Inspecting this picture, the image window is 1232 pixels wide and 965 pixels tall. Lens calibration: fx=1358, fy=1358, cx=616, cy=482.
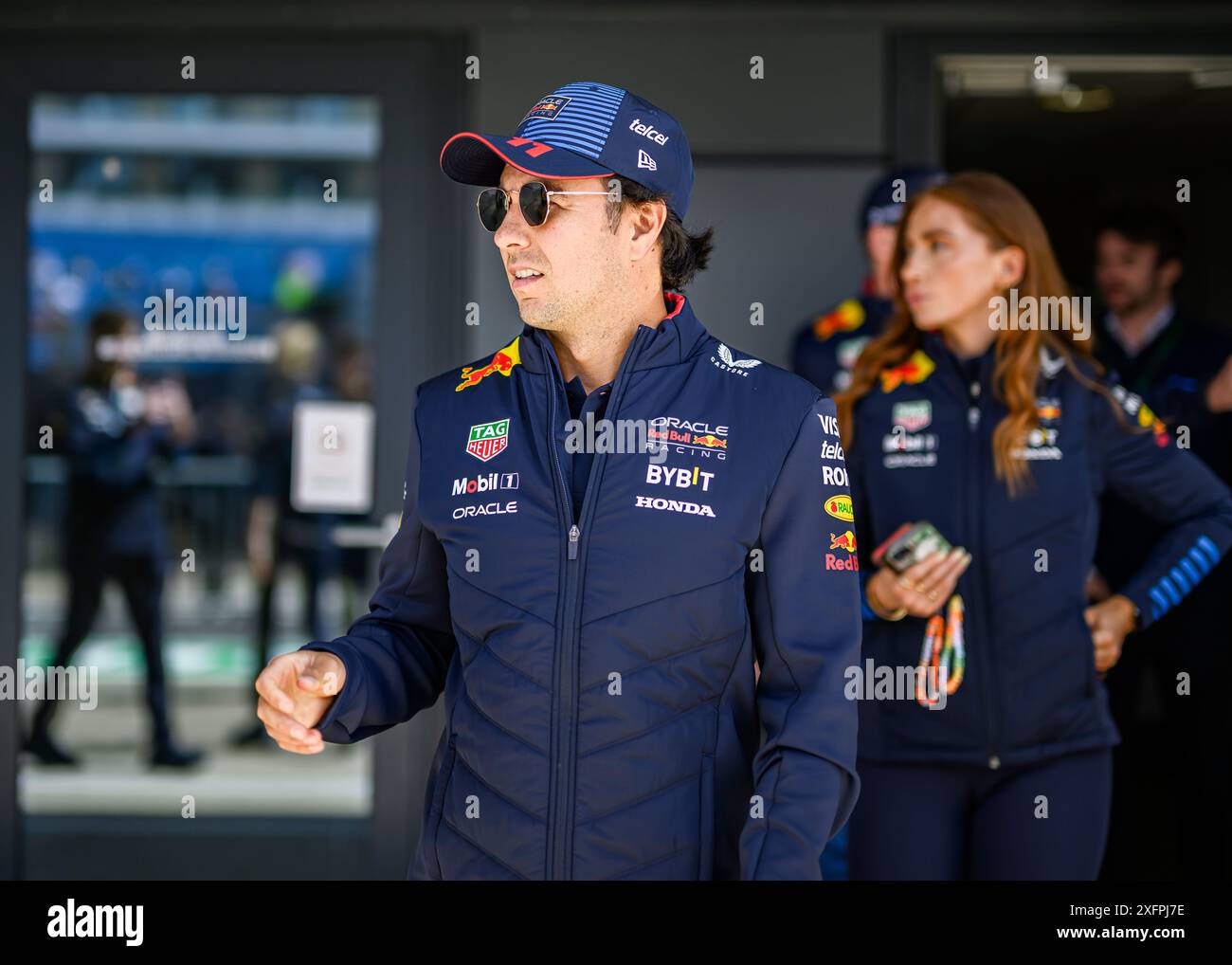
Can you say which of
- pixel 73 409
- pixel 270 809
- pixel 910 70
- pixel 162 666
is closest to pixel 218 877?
pixel 270 809

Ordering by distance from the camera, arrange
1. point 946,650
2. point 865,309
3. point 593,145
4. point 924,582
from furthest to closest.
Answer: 1. point 865,309
2. point 946,650
3. point 924,582
4. point 593,145

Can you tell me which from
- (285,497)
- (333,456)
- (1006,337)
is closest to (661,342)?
(1006,337)

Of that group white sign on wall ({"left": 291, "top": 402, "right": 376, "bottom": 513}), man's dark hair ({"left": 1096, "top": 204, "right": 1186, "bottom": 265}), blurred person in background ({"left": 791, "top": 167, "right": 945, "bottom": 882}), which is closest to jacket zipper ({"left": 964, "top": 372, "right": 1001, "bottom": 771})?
blurred person in background ({"left": 791, "top": 167, "right": 945, "bottom": 882})

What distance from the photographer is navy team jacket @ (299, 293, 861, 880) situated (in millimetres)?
1965

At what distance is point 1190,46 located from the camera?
4.25 m

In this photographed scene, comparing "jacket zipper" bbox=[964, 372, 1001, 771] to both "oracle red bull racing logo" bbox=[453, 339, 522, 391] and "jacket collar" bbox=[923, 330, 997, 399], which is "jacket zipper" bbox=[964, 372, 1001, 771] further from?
"oracle red bull racing logo" bbox=[453, 339, 522, 391]

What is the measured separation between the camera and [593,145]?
2076 millimetres

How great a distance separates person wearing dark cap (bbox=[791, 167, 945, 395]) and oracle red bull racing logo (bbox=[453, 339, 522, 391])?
5.95ft

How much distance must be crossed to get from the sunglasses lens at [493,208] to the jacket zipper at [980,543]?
1.31m

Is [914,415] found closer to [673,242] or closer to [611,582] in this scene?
[673,242]

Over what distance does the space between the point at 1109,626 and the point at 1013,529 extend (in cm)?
34

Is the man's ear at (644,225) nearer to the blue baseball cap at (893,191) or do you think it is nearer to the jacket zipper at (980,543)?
the jacket zipper at (980,543)
